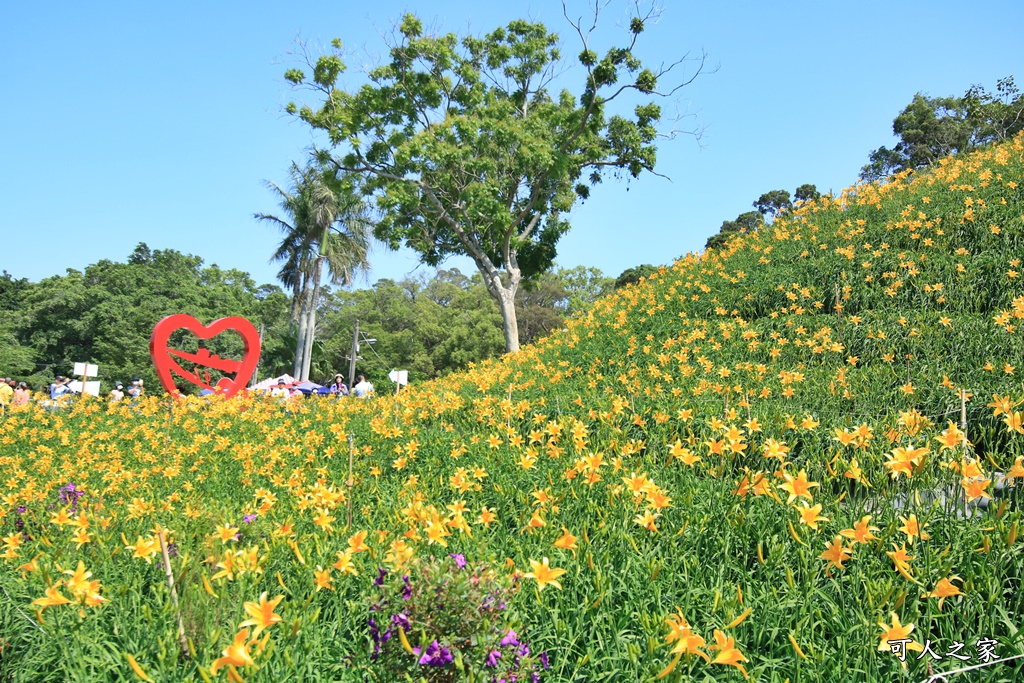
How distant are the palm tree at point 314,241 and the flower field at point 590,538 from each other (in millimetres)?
19595

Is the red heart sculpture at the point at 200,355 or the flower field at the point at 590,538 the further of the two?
the red heart sculpture at the point at 200,355

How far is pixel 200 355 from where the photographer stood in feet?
40.7

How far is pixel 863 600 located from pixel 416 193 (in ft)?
42.1

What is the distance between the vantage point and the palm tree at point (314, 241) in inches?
966

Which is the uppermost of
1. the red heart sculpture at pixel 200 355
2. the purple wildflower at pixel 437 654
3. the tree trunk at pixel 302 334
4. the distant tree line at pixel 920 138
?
the distant tree line at pixel 920 138

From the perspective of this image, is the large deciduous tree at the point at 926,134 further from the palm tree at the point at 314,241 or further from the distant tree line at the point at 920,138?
the palm tree at the point at 314,241

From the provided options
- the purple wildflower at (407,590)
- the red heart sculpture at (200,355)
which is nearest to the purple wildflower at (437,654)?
the purple wildflower at (407,590)

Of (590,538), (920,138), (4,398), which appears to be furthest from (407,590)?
(920,138)

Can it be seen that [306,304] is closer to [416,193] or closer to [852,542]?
[416,193]

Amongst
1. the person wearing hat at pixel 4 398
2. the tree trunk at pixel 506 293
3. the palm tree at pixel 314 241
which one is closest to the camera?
the person wearing hat at pixel 4 398

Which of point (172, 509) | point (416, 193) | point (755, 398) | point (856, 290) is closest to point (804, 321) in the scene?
point (856, 290)

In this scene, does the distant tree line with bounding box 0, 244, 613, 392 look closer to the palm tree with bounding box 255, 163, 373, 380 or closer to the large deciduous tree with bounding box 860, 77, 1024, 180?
the palm tree with bounding box 255, 163, 373, 380

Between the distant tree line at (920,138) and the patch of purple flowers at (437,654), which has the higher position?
the distant tree line at (920,138)

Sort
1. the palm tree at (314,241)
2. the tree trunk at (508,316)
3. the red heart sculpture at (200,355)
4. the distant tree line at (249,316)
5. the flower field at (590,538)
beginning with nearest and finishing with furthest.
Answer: the flower field at (590,538), the red heart sculpture at (200,355), the tree trunk at (508,316), the palm tree at (314,241), the distant tree line at (249,316)
